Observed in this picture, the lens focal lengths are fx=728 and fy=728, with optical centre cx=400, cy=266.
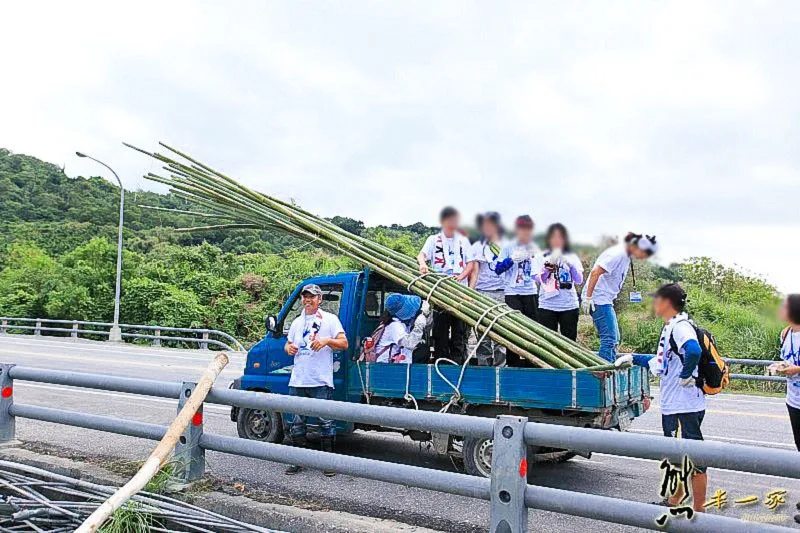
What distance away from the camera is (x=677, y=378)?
18.1ft

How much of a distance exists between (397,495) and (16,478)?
2.95 metres

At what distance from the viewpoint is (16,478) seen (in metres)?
5.46

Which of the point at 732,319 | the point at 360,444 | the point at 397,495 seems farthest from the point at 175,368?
the point at 732,319

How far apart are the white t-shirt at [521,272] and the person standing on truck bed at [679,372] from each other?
95.0 inches

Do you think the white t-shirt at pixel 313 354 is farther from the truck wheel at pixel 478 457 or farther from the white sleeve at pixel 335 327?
the truck wheel at pixel 478 457

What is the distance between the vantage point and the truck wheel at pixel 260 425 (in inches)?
307

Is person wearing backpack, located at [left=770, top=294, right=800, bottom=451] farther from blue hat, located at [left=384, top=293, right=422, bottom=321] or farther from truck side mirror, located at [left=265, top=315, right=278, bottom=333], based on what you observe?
truck side mirror, located at [left=265, top=315, right=278, bottom=333]

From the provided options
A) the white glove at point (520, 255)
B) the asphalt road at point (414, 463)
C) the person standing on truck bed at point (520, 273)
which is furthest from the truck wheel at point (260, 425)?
the white glove at point (520, 255)

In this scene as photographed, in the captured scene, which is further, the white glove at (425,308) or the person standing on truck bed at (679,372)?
the white glove at (425,308)

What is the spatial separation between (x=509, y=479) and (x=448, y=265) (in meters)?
4.46

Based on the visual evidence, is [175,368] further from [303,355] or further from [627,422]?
[627,422]

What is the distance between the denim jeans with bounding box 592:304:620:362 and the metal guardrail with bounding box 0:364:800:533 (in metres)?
3.95

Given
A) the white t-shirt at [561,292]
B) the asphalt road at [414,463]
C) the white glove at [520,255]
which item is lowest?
the asphalt road at [414,463]

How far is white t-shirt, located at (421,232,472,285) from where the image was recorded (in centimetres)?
820
